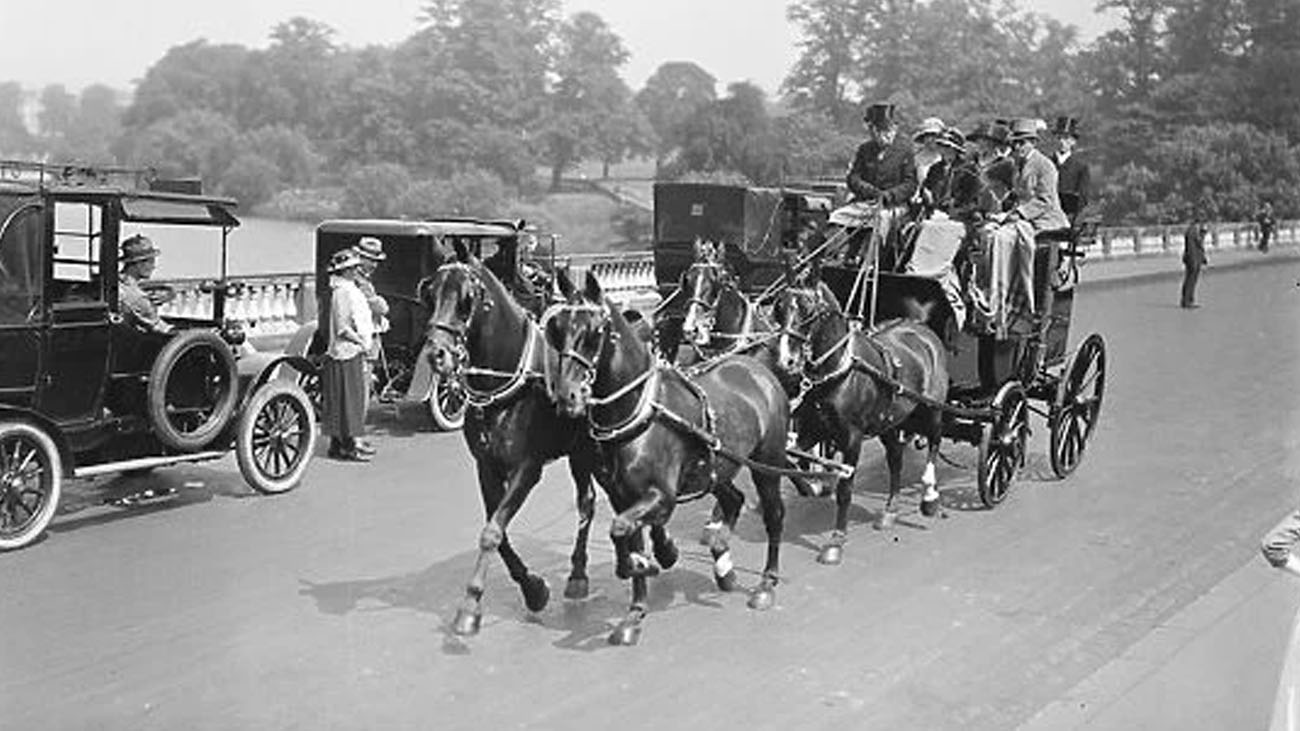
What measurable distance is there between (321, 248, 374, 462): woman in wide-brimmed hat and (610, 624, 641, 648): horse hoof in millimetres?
4921

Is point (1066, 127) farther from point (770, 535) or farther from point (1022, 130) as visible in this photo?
point (770, 535)

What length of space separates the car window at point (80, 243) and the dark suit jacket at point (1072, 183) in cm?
722

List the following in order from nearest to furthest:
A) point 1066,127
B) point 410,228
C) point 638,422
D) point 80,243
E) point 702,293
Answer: point 638,422
point 80,243
point 702,293
point 1066,127
point 410,228

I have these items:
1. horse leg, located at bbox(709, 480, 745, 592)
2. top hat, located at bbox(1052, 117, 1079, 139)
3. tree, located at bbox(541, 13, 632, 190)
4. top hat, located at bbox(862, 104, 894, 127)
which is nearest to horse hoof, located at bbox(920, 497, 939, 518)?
horse leg, located at bbox(709, 480, 745, 592)

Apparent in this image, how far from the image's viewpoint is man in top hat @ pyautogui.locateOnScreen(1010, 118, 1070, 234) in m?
10.8

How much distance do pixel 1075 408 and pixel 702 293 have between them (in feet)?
11.4

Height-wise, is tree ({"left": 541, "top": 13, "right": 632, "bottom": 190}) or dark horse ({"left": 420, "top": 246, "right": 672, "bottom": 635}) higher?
tree ({"left": 541, "top": 13, "right": 632, "bottom": 190})

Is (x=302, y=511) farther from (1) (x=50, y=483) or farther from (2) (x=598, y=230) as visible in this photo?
(2) (x=598, y=230)

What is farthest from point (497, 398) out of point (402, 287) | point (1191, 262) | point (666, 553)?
point (1191, 262)

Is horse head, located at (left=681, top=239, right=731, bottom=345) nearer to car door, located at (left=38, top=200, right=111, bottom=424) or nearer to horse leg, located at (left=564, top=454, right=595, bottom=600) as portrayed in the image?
horse leg, located at (left=564, top=454, right=595, bottom=600)

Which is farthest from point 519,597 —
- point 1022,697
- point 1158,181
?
point 1158,181

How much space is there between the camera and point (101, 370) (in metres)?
8.67

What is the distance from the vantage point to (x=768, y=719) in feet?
18.7

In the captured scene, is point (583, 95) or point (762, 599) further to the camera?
point (583, 95)
